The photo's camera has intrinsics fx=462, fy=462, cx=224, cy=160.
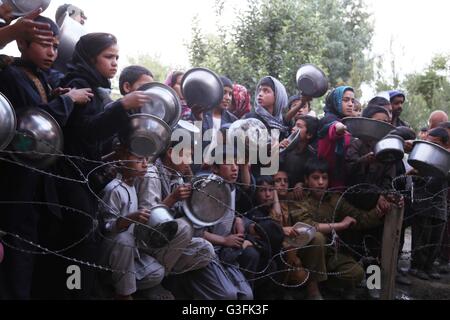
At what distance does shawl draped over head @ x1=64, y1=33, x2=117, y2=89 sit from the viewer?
2645 mm

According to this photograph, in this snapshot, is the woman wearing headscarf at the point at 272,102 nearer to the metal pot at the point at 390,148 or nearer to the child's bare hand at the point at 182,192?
the metal pot at the point at 390,148

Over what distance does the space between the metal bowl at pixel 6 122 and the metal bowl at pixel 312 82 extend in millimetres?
2561

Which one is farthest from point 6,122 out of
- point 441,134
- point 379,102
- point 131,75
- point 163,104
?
point 441,134

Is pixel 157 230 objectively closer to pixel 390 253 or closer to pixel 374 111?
pixel 390 253

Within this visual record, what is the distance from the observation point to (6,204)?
227 centimetres

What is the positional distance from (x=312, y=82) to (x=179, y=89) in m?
1.15

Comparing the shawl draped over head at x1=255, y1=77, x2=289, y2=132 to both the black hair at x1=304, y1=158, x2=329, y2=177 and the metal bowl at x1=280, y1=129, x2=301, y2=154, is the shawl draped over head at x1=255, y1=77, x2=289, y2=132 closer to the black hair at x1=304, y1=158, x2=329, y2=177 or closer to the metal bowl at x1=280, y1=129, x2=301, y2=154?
the metal bowl at x1=280, y1=129, x2=301, y2=154

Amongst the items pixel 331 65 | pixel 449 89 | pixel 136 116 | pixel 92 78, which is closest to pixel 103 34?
pixel 92 78

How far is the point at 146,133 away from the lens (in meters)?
2.63

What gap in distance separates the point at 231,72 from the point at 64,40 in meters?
4.25

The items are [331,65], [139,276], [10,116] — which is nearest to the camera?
[10,116]

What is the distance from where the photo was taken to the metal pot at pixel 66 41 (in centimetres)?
330

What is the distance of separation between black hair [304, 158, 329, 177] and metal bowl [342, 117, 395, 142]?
0.34 meters

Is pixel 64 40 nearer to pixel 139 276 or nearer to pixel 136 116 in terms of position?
pixel 136 116
